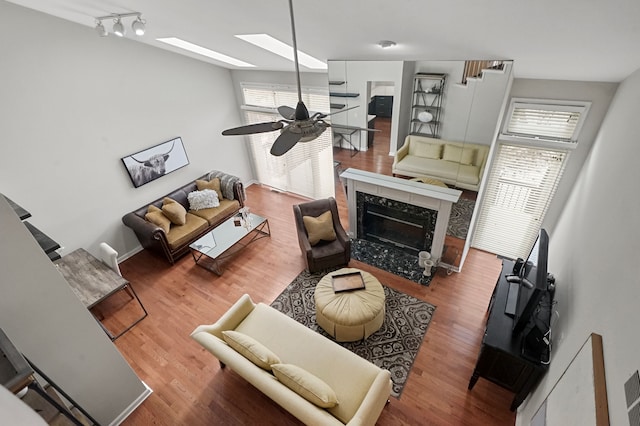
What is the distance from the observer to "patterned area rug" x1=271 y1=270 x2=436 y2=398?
10.9 ft

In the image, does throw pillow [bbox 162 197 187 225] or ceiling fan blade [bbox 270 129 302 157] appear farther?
throw pillow [bbox 162 197 187 225]

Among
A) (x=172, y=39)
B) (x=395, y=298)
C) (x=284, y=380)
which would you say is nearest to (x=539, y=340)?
(x=395, y=298)

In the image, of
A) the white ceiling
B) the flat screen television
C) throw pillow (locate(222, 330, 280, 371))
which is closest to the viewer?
the white ceiling

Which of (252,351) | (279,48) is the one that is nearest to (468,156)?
(279,48)

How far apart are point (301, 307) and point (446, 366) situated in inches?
75.0

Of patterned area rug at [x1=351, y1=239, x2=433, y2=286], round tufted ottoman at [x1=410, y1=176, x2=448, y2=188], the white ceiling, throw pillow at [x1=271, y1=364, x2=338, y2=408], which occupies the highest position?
the white ceiling

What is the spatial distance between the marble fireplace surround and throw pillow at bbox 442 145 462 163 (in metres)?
0.41

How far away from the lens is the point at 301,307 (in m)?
4.05

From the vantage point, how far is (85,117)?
421 cm

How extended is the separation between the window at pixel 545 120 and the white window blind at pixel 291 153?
2848 millimetres

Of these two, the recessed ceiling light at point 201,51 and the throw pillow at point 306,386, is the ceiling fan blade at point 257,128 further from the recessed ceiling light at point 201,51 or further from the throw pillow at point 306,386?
the recessed ceiling light at point 201,51

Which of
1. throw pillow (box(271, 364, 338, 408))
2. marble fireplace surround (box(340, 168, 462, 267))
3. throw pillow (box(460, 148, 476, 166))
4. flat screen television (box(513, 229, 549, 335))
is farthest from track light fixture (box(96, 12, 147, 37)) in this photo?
flat screen television (box(513, 229, 549, 335))

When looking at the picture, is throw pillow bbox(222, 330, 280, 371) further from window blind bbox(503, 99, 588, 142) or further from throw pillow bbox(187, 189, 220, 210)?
window blind bbox(503, 99, 588, 142)

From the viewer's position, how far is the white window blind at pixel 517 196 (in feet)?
12.2
